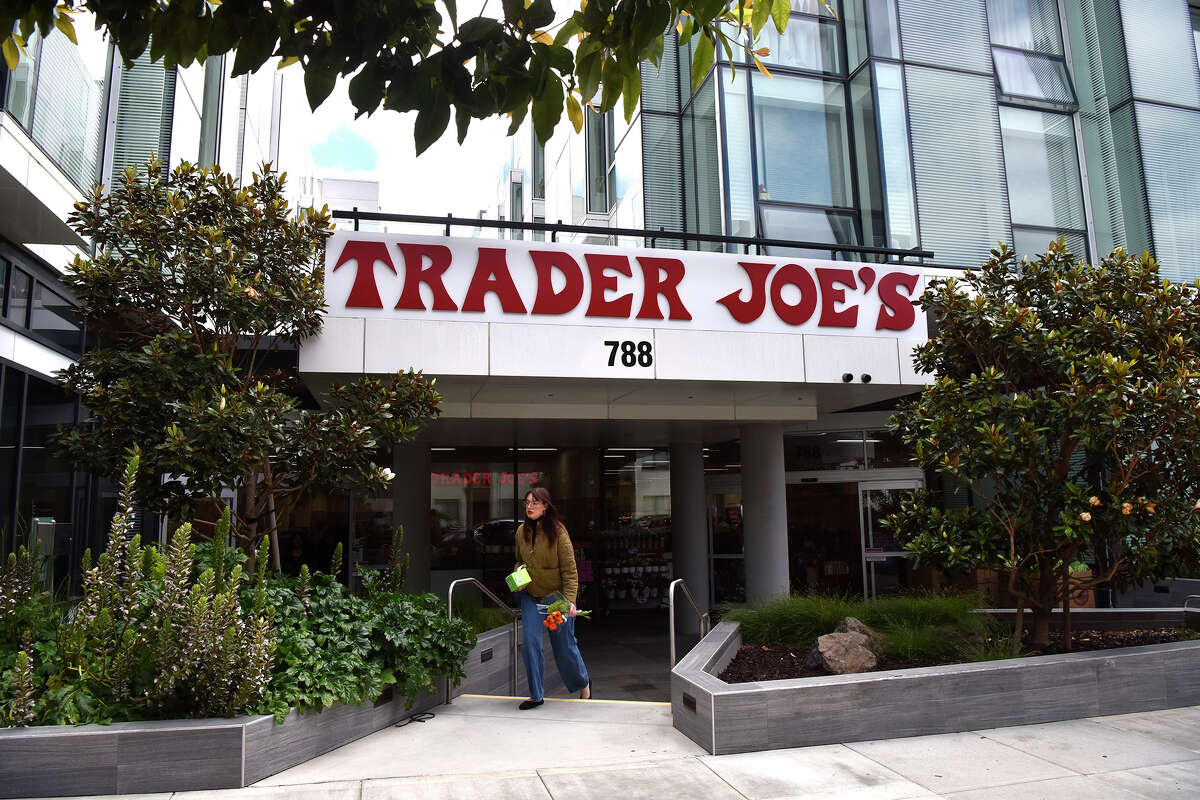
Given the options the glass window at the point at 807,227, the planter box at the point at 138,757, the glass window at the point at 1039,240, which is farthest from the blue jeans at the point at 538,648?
the glass window at the point at 1039,240

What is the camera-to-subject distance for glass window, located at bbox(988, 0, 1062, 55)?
15789 mm

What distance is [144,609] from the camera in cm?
575

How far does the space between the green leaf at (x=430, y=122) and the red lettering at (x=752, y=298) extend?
23.0 feet

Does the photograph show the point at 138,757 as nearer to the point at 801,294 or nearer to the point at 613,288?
the point at 613,288

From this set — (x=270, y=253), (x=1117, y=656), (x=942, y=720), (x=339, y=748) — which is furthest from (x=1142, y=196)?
(x=339, y=748)

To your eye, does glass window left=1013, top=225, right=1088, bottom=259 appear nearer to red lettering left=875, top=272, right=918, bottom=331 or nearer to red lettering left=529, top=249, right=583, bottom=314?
red lettering left=875, top=272, right=918, bottom=331

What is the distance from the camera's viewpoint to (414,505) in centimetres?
1510

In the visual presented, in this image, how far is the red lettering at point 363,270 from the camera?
29.3 ft

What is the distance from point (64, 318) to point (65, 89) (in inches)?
102

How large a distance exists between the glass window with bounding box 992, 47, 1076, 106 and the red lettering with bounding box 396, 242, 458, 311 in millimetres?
11728

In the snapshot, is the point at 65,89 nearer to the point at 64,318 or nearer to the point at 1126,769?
the point at 64,318

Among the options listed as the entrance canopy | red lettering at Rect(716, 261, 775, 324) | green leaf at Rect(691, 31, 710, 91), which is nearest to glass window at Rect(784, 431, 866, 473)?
the entrance canopy

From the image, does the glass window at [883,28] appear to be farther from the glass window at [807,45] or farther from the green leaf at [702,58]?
the green leaf at [702,58]

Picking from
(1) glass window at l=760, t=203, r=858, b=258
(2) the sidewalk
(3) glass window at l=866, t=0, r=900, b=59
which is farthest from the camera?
(3) glass window at l=866, t=0, r=900, b=59
